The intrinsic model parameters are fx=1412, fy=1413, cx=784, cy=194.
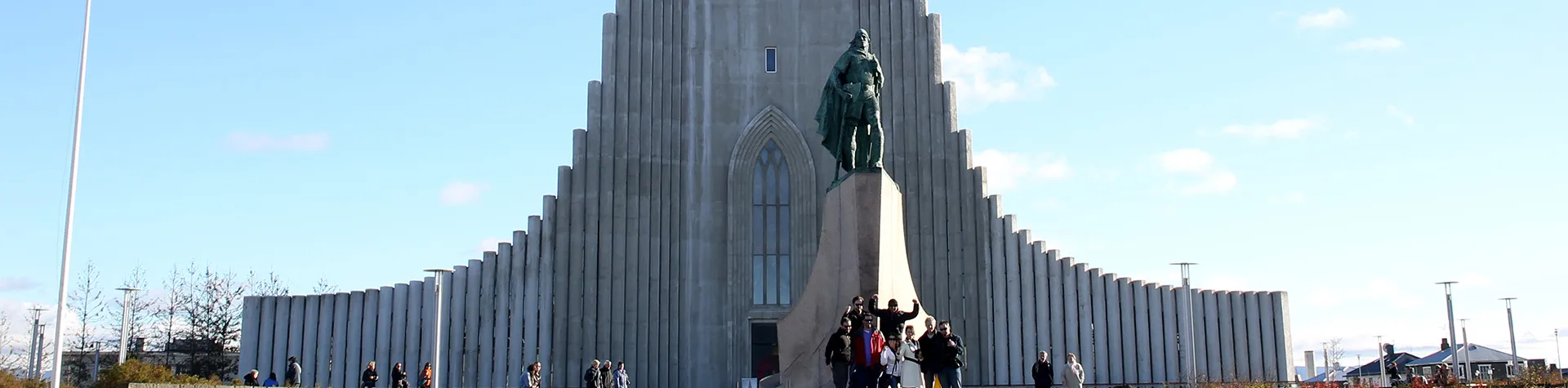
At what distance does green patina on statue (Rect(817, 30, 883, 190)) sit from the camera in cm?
2038

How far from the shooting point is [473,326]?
3167 centimetres

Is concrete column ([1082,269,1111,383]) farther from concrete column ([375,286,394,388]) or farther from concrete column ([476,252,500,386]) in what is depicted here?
concrete column ([375,286,394,388])

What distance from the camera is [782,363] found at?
784 inches

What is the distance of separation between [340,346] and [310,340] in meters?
0.72

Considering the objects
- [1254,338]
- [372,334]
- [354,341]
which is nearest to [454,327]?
[372,334]

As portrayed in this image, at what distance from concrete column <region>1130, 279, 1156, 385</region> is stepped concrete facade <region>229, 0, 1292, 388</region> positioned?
0.18 ft

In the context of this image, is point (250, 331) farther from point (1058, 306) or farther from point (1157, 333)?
point (1157, 333)

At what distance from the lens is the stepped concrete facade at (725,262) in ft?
105

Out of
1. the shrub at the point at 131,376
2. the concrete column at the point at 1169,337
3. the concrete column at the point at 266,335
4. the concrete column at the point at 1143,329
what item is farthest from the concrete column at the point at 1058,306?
the shrub at the point at 131,376

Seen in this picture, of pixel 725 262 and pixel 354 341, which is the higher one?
pixel 725 262

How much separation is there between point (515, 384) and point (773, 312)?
6.05 meters

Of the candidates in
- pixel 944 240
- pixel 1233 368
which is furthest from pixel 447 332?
pixel 1233 368

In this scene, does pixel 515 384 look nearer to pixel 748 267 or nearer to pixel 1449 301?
pixel 748 267

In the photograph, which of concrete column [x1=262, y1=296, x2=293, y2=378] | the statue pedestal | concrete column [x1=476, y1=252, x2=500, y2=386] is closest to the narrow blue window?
concrete column [x1=476, y1=252, x2=500, y2=386]
